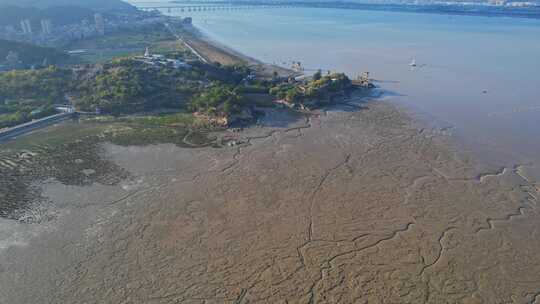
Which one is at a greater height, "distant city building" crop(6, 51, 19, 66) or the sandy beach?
"distant city building" crop(6, 51, 19, 66)

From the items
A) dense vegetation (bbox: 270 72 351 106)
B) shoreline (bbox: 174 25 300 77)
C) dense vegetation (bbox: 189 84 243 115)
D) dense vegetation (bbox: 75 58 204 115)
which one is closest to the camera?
dense vegetation (bbox: 189 84 243 115)

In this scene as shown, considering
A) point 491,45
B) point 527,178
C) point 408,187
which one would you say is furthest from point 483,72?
point 408,187

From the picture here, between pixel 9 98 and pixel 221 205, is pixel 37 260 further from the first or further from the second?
pixel 9 98

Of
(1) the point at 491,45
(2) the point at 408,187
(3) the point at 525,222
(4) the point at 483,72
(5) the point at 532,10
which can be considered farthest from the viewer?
(5) the point at 532,10

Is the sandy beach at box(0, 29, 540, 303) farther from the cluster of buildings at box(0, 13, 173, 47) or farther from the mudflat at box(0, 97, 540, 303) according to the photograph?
the cluster of buildings at box(0, 13, 173, 47)

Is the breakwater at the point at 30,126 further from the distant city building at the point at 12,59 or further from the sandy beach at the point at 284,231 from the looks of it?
the distant city building at the point at 12,59

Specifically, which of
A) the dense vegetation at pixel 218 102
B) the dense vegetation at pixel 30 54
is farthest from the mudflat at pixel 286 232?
the dense vegetation at pixel 30 54

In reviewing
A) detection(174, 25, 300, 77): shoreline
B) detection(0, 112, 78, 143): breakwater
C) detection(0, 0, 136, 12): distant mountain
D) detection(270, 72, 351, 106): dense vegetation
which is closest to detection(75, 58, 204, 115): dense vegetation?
detection(0, 112, 78, 143): breakwater
